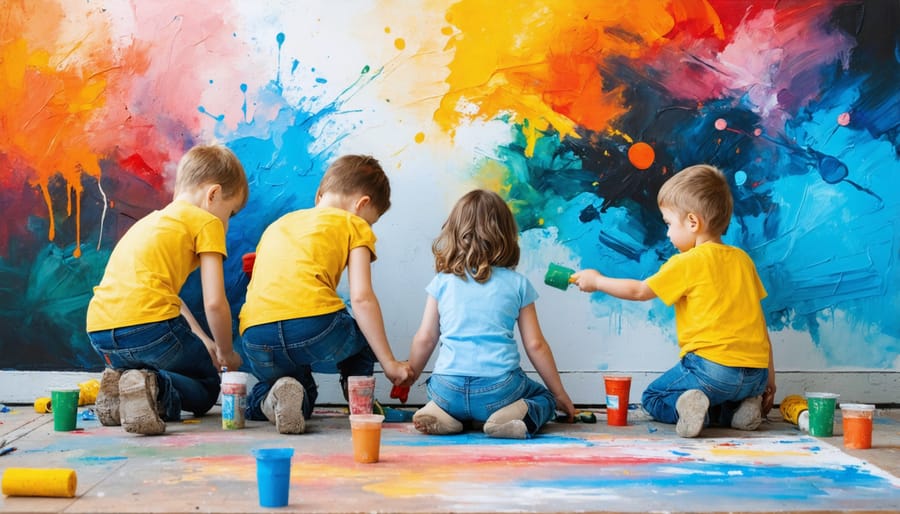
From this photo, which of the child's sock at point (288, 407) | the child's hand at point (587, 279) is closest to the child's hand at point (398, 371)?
the child's sock at point (288, 407)

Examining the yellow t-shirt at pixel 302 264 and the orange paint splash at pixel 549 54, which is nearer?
the yellow t-shirt at pixel 302 264

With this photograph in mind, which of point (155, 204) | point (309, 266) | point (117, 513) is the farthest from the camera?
Result: point (155, 204)

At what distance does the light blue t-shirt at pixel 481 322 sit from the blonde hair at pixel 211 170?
1014 mm

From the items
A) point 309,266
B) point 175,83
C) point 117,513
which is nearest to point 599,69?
point 309,266

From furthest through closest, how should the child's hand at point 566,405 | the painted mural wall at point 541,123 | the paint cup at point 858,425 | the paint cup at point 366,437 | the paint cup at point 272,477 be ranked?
the painted mural wall at point 541,123
the child's hand at point 566,405
the paint cup at point 858,425
the paint cup at point 366,437
the paint cup at point 272,477

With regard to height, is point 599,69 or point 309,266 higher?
point 599,69

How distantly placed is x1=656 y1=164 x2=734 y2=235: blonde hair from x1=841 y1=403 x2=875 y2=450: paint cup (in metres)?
0.98

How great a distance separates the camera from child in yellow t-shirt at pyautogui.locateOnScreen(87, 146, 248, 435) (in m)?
3.62

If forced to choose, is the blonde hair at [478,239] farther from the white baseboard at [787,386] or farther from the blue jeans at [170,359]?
the blue jeans at [170,359]

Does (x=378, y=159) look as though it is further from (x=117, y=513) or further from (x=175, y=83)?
(x=117, y=513)

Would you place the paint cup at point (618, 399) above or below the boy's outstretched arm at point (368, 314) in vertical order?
below

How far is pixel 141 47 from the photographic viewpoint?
4355 mm

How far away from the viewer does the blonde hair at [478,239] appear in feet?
12.0

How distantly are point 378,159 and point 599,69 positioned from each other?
43.5 inches
